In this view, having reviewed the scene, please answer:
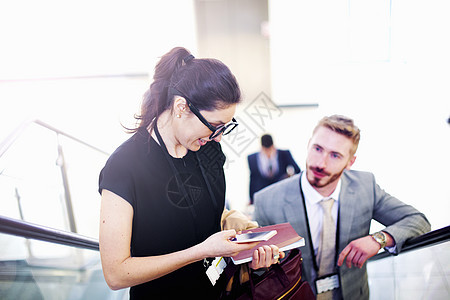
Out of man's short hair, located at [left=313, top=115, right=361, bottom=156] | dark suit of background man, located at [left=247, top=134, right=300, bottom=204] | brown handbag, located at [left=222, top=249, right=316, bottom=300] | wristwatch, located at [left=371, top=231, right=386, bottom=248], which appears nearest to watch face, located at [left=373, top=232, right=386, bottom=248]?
wristwatch, located at [left=371, top=231, right=386, bottom=248]

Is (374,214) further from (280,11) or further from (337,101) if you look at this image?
(280,11)

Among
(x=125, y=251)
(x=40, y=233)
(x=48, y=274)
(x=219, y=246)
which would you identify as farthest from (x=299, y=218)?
(x=48, y=274)

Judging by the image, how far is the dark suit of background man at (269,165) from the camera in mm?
2465

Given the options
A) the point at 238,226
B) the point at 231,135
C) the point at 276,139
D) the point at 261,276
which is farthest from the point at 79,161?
the point at 261,276

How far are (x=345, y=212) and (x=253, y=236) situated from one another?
2.23ft

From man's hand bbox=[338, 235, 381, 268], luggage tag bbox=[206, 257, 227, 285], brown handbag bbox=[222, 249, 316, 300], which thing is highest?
luggage tag bbox=[206, 257, 227, 285]

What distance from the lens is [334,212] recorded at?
67.6 inches

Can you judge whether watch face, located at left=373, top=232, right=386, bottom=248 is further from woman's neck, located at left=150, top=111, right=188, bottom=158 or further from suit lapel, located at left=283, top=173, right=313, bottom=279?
woman's neck, located at left=150, top=111, right=188, bottom=158

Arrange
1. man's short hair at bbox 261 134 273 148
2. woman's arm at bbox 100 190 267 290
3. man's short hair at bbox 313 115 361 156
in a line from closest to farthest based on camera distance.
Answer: woman's arm at bbox 100 190 267 290, man's short hair at bbox 313 115 361 156, man's short hair at bbox 261 134 273 148

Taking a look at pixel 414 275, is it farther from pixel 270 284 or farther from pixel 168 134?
pixel 168 134

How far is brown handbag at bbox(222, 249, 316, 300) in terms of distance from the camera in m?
1.26

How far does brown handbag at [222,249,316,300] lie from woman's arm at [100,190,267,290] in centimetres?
23

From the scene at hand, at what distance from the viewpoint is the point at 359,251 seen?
162 cm

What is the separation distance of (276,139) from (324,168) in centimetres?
78
